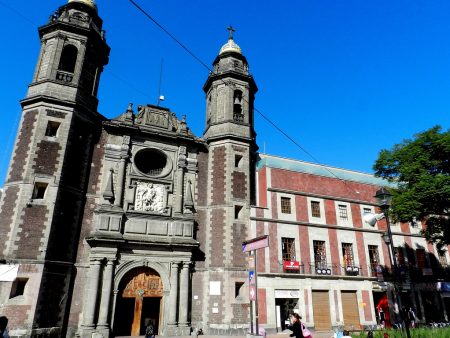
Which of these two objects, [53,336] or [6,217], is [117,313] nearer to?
[53,336]

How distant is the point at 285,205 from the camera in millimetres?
26391

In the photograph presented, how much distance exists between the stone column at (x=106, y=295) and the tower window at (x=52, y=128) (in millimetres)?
8944

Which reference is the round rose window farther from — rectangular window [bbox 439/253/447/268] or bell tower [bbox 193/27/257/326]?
rectangular window [bbox 439/253/447/268]

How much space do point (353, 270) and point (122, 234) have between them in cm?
1781

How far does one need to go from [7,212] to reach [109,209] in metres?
5.48

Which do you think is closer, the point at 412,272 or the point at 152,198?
the point at 152,198

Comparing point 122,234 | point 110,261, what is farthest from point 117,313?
point 122,234

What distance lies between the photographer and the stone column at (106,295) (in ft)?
61.9

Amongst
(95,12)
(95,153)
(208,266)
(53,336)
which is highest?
(95,12)

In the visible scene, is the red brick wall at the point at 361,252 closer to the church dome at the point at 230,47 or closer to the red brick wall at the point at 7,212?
the church dome at the point at 230,47

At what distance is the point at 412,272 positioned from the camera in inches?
1163

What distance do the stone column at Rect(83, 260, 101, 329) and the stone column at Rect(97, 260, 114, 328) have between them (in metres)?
0.40

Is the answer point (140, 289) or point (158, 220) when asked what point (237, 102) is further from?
point (140, 289)

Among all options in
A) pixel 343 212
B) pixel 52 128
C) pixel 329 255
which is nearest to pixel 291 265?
pixel 329 255
